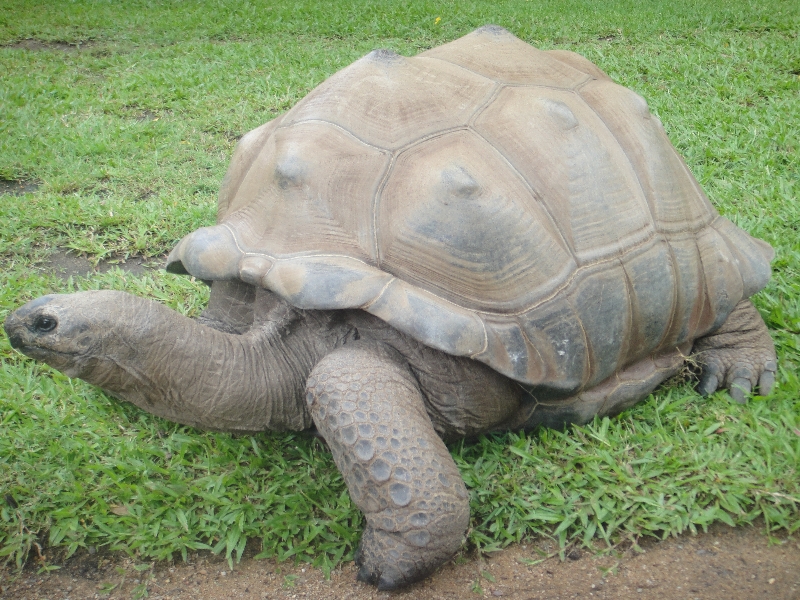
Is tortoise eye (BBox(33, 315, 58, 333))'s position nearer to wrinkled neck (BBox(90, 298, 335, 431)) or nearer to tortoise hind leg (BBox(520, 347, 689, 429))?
wrinkled neck (BBox(90, 298, 335, 431))

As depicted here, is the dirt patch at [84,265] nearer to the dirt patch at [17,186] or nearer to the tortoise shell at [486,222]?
the dirt patch at [17,186]

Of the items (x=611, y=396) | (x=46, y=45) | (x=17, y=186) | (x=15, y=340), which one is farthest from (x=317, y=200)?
(x=46, y=45)

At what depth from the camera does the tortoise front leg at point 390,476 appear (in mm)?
2115

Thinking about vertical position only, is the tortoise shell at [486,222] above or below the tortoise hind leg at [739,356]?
above

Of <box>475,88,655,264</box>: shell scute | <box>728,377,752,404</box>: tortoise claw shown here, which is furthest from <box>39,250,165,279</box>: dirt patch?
<box>728,377,752,404</box>: tortoise claw

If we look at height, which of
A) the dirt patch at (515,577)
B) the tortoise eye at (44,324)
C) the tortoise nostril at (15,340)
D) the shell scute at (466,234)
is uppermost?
the shell scute at (466,234)

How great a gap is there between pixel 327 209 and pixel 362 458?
854mm

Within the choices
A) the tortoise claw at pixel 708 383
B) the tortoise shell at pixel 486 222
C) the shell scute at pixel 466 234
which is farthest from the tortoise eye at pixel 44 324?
the tortoise claw at pixel 708 383

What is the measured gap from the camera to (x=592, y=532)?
7.74ft

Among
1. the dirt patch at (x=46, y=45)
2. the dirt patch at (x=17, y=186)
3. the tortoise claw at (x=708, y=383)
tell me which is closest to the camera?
the tortoise claw at (x=708, y=383)

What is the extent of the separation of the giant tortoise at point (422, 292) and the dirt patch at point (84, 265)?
1442 millimetres

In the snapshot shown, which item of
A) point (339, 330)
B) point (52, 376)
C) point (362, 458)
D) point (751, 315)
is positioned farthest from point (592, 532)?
point (52, 376)

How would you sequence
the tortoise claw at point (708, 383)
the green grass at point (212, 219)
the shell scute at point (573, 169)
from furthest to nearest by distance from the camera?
the tortoise claw at point (708, 383) → the shell scute at point (573, 169) → the green grass at point (212, 219)

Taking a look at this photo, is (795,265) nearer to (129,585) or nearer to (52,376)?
(129,585)
